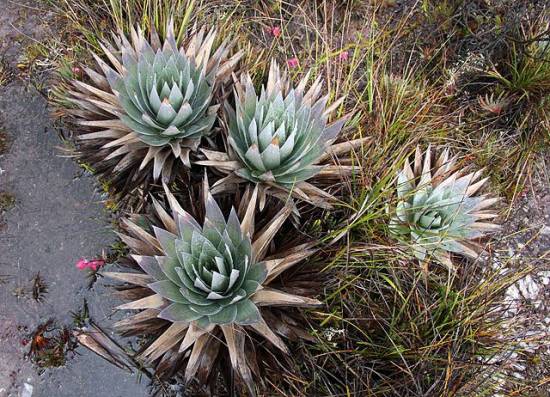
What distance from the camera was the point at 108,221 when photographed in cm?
290

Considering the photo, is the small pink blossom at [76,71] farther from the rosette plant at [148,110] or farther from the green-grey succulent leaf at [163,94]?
the green-grey succulent leaf at [163,94]

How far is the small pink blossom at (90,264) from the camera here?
2.75m

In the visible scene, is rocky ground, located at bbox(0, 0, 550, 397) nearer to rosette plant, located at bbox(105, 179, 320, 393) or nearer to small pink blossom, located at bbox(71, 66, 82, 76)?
small pink blossom, located at bbox(71, 66, 82, 76)

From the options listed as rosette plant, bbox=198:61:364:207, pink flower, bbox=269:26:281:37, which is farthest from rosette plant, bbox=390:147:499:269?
pink flower, bbox=269:26:281:37

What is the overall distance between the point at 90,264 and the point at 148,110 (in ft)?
3.35

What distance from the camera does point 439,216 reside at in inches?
100

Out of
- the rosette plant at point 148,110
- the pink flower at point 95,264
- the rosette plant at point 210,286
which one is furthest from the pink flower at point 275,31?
the pink flower at point 95,264

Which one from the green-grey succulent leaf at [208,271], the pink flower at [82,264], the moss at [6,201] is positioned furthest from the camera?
the moss at [6,201]

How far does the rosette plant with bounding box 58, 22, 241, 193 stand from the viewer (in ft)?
7.32

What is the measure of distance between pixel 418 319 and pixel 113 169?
1696mm

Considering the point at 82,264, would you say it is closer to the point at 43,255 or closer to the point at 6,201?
the point at 43,255

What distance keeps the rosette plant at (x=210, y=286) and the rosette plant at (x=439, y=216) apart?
0.79 meters

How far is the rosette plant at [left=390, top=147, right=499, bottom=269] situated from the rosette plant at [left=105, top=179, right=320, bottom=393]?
2.58ft

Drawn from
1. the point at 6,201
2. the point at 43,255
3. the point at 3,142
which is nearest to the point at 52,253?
the point at 43,255
